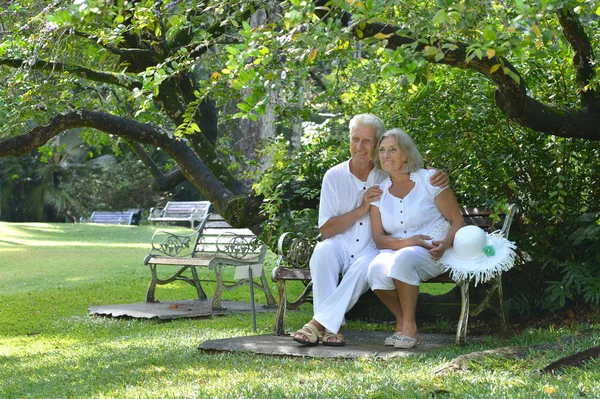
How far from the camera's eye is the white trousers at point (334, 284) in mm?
5957

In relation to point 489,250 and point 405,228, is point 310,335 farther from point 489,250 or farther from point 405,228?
point 489,250

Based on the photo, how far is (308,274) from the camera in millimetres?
6359

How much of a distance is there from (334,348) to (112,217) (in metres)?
30.6

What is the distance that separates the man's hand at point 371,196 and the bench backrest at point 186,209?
21.9m

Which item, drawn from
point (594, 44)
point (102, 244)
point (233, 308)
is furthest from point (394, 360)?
point (102, 244)

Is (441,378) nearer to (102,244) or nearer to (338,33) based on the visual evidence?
(338,33)

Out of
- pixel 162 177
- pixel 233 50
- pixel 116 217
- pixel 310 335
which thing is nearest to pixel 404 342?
pixel 310 335

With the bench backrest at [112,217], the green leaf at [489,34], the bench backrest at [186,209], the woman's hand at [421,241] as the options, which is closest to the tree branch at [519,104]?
the woman's hand at [421,241]

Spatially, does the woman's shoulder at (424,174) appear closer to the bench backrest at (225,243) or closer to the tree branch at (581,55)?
the tree branch at (581,55)

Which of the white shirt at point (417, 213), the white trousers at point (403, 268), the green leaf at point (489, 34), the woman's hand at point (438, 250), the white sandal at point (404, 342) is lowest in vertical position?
the white sandal at point (404, 342)

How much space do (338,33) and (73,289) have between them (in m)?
9.23

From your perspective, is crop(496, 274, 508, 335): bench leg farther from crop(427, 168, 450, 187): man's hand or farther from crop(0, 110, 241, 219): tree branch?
crop(0, 110, 241, 219): tree branch

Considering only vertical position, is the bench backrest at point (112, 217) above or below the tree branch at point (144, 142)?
below

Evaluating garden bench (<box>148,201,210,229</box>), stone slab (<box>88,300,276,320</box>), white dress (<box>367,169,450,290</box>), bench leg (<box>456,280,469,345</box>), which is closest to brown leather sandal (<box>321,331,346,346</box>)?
white dress (<box>367,169,450,290</box>)
